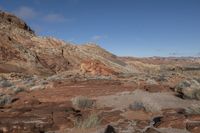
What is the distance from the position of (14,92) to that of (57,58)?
95.5 feet

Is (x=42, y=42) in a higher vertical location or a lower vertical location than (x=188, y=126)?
higher

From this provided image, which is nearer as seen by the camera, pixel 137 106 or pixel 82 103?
pixel 137 106

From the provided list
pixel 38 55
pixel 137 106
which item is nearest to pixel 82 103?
pixel 137 106

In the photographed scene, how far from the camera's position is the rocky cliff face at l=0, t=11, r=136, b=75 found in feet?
146

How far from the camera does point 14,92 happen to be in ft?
69.4

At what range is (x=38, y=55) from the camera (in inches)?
1955

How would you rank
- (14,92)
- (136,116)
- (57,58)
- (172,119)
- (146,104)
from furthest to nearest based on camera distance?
(57,58), (14,92), (146,104), (136,116), (172,119)

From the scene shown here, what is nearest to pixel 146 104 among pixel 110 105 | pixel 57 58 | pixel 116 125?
pixel 110 105

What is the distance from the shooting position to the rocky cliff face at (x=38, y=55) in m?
44.4

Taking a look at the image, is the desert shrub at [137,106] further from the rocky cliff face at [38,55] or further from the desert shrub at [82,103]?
A: the rocky cliff face at [38,55]

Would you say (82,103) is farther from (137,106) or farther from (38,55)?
(38,55)

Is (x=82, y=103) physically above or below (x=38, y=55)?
below

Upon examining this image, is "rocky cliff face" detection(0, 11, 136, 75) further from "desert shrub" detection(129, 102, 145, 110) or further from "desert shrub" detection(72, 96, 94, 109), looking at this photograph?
"desert shrub" detection(129, 102, 145, 110)

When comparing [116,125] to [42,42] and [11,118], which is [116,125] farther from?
[42,42]
